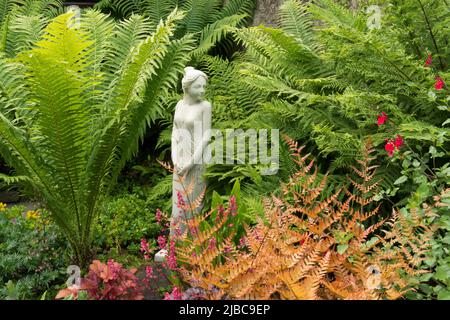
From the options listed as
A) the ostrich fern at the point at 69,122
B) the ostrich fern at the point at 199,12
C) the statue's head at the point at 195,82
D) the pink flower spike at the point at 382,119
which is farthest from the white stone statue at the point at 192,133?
the ostrich fern at the point at 199,12

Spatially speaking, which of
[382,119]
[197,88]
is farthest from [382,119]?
[197,88]

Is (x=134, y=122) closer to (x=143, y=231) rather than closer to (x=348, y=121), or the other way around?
(x=143, y=231)

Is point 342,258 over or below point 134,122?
over

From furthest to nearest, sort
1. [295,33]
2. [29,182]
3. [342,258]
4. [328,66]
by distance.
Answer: [295,33], [328,66], [29,182], [342,258]

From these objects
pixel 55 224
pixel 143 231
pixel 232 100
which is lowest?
pixel 143 231

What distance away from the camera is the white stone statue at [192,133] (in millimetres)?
3494

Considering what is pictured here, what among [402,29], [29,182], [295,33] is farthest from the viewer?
[295,33]

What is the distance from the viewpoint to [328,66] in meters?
4.23

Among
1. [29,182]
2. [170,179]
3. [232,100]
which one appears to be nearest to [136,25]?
[232,100]

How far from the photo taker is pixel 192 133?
3.58 meters

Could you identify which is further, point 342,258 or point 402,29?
point 402,29

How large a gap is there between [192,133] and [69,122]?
775mm

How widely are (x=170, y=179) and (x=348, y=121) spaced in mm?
1726

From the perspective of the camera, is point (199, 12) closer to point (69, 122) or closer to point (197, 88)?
point (197, 88)
